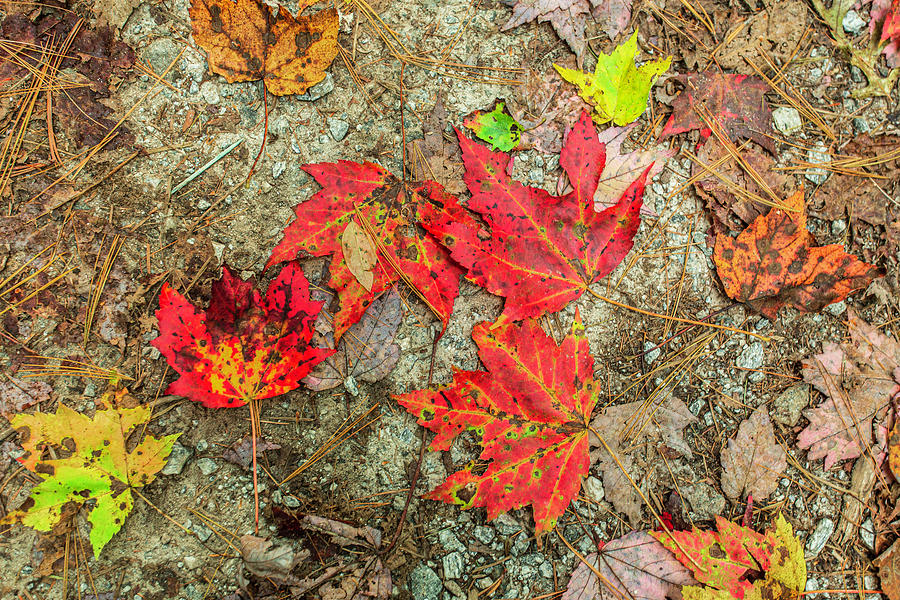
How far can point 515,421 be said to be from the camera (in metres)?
1.69

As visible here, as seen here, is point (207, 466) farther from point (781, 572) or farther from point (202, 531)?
point (781, 572)

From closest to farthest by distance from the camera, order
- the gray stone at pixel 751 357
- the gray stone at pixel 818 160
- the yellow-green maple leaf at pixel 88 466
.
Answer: the yellow-green maple leaf at pixel 88 466
the gray stone at pixel 751 357
the gray stone at pixel 818 160

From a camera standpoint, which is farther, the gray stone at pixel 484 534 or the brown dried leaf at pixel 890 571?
the brown dried leaf at pixel 890 571

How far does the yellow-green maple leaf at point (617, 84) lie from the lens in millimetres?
1908

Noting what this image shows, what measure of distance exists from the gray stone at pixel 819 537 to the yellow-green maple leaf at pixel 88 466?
2.49m

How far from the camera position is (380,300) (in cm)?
180

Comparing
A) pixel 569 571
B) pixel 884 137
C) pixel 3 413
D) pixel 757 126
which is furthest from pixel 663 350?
pixel 3 413

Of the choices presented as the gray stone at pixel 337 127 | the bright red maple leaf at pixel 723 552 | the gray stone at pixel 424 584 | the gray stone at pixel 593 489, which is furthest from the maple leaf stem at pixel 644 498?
the gray stone at pixel 337 127

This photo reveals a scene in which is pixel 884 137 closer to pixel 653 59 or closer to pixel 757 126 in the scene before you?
pixel 757 126

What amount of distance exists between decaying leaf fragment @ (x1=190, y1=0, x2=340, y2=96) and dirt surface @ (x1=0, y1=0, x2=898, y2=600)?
81 millimetres

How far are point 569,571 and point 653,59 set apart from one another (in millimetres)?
2084

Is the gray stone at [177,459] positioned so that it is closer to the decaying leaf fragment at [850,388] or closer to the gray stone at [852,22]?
the decaying leaf fragment at [850,388]

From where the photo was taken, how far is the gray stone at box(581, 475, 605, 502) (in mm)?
1824

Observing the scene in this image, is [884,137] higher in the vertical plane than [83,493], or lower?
higher
